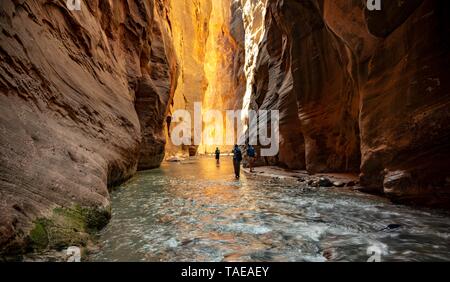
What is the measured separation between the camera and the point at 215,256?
3145 millimetres

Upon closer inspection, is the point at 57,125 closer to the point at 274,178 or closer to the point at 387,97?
the point at 387,97

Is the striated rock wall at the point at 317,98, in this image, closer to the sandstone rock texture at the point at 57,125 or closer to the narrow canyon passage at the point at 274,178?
the narrow canyon passage at the point at 274,178

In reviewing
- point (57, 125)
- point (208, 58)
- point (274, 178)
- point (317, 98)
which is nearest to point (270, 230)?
point (57, 125)

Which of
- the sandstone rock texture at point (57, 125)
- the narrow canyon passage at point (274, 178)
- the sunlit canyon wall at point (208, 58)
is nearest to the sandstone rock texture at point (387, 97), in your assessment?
the narrow canyon passage at point (274, 178)

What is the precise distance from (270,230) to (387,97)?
4.87 m

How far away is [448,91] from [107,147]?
794 cm

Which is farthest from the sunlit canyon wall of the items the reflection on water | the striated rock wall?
the reflection on water

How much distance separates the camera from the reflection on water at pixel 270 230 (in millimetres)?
3205

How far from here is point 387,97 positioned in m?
6.69

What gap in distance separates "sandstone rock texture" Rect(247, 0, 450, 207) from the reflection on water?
0.85 meters

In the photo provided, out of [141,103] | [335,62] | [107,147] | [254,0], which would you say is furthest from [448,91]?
[254,0]

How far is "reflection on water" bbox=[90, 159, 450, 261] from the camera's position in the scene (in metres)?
3.21

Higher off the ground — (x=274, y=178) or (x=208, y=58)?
(x=208, y=58)
